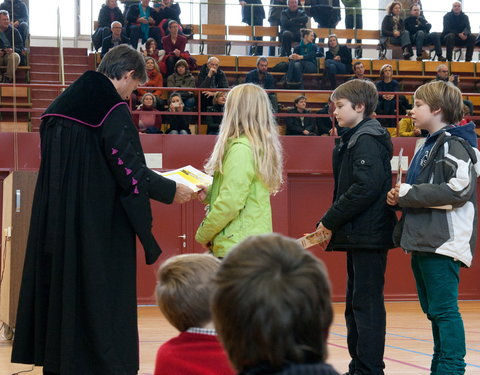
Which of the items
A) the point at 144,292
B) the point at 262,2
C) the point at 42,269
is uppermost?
the point at 262,2

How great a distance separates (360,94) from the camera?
3756 millimetres

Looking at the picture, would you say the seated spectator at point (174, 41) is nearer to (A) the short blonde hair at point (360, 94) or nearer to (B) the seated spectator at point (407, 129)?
(B) the seated spectator at point (407, 129)

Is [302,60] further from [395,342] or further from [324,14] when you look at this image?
[395,342]

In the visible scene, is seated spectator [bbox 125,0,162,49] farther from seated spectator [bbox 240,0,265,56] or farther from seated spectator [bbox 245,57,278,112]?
seated spectator [bbox 240,0,265,56]

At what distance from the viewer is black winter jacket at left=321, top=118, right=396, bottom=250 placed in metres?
3.56

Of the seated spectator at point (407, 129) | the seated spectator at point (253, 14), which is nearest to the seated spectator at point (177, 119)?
the seated spectator at point (407, 129)

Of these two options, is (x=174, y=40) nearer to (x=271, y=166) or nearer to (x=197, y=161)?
(x=197, y=161)

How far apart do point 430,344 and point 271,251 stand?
198 inches

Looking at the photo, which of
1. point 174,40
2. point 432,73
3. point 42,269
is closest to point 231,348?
point 42,269

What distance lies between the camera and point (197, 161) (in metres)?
10.1

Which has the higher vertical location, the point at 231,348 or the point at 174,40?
the point at 174,40

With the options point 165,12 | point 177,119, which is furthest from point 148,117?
point 165,12

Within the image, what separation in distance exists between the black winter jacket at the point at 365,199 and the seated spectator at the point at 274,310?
2378 millimetres

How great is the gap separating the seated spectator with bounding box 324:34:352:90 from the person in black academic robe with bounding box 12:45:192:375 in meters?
10.8
